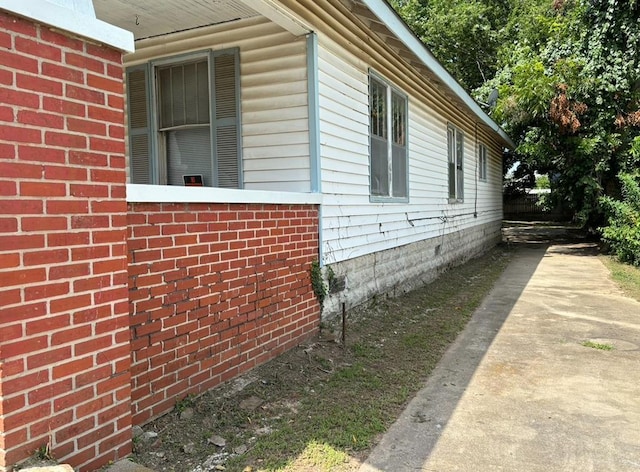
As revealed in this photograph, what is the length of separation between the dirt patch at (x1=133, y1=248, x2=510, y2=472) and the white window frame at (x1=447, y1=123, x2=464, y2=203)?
5437mm

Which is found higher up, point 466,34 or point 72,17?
point 466,34

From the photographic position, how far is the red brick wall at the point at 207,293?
2.90 metres

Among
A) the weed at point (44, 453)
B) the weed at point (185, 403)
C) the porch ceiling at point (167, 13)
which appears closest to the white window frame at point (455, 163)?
the porch ceiling at point (167, 13)

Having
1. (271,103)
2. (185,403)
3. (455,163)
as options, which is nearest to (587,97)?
(455,163)

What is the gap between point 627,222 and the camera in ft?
37.1

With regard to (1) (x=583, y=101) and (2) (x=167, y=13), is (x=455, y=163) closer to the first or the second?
(1) (x=583, y=101)

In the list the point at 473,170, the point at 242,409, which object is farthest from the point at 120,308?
the point at 473,170

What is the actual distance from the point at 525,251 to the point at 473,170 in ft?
13.1

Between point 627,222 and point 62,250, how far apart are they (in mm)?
12310

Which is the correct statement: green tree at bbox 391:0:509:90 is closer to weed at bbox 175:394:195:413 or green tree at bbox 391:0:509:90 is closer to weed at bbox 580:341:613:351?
weed at bbox 580:341:613:351

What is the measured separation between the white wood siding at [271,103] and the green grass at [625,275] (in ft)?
19.6

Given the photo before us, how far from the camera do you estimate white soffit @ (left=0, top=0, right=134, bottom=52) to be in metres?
1.95

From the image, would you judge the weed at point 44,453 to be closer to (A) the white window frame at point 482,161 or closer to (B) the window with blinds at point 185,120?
(B) the window with blinds at point 185,120

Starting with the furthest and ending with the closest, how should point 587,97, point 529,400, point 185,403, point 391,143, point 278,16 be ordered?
point 587,97
point 391,143
point 278,16
point 529,400
point 185,403
